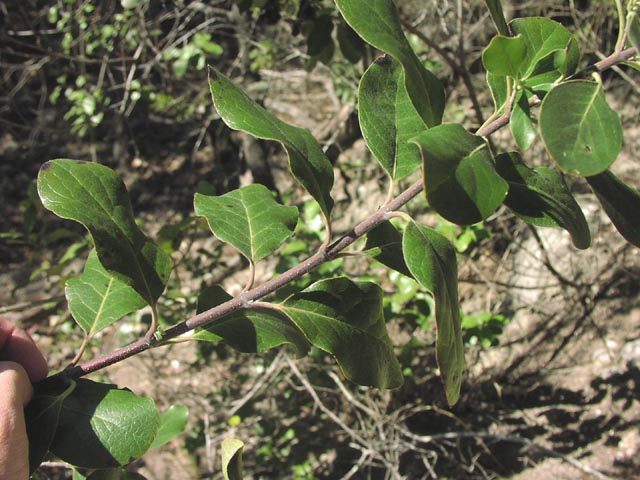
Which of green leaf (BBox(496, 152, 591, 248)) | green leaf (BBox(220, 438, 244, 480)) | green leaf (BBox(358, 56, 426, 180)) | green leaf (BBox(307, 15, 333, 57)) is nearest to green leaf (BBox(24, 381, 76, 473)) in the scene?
green leaf (BBox(220, 438, 244, 480))

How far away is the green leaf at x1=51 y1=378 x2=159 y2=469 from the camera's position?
914mm

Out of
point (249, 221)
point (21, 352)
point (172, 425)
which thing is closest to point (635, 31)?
point (249, 221)

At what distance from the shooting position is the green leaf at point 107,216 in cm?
87

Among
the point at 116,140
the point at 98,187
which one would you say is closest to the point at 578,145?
the point at 98,187

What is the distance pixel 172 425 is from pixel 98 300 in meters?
0.51

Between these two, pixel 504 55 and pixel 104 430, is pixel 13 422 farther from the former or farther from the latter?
pixel 504 55

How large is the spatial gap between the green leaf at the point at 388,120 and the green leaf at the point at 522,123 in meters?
0.15

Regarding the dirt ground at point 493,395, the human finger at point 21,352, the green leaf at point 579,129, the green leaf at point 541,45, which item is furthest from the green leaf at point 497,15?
the dirt ground at point 493,395

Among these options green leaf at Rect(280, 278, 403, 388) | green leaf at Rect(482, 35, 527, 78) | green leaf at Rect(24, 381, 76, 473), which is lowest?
green leaf at Rect(24, 381, 76, 473)

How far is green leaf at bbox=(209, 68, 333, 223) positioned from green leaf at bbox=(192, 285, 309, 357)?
22 cm

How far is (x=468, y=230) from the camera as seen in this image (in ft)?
7.95

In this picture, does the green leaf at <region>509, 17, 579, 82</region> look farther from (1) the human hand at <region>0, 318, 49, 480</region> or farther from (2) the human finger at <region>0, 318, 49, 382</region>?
(2) the human finger at <region>0, 318, 49, 382</region>

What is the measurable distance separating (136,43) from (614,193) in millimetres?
3333

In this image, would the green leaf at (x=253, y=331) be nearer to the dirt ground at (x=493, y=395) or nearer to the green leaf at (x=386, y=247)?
the green leaf at (x=386, y=247)
